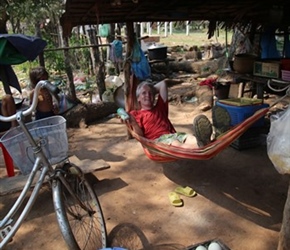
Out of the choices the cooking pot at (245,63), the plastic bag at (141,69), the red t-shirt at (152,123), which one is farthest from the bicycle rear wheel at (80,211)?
the cooking pot at (245,63)

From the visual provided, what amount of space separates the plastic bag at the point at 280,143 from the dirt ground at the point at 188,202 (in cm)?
71

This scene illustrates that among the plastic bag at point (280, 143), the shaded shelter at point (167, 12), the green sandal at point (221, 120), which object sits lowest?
the green sandal at point (221, 120)

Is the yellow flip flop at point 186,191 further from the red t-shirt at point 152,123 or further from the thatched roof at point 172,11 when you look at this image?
the thatched roof at point 172,11

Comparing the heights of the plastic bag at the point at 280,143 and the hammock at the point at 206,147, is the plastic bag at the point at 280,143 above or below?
above

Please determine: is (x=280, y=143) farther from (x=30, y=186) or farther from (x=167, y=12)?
(x=167, y=12)

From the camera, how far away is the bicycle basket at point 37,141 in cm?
139

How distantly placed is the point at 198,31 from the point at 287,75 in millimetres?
17693

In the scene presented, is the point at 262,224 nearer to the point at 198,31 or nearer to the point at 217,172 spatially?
the point at 217,172

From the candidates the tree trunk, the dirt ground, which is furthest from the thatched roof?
the tree trunk

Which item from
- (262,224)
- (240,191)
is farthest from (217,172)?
(262,224)

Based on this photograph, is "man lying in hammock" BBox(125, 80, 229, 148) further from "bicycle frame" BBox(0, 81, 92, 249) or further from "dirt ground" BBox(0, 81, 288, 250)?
"bicycle frame" BBox(0, 81, 92, 249)

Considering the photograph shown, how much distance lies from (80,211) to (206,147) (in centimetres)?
92

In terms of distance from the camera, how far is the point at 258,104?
323 cm

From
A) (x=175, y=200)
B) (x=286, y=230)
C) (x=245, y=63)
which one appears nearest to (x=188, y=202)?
(x=175, y=200)
